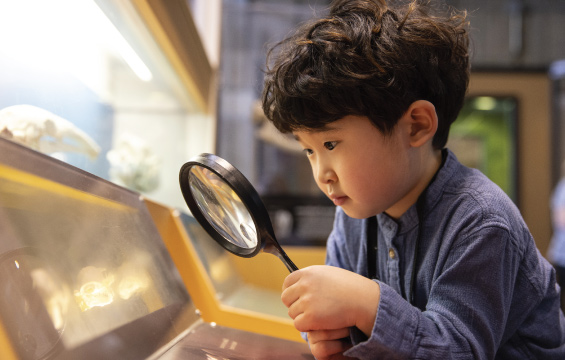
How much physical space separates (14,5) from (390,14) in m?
0.53

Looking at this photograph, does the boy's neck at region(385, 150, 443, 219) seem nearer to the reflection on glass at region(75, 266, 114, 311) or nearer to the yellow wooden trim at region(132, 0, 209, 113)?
the reflection on glass at region(75, 266, 114, 311)

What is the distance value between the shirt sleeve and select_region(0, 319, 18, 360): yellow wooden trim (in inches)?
13.2

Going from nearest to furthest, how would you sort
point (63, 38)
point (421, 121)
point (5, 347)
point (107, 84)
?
point (5, 347)
point (421, 121)
point (63, 38)
point (107, 84)

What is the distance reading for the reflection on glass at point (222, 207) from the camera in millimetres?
635

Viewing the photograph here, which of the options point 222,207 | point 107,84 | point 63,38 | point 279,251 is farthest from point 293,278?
point 107,84

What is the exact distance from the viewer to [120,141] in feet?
3.85

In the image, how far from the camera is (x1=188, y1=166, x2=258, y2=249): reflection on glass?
64cm

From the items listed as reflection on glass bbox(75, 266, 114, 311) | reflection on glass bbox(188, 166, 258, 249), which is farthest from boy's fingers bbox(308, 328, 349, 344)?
reflection on glass bbox(75, 266, 114, 311)

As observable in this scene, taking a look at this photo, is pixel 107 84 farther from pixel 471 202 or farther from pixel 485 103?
pixel 485 103

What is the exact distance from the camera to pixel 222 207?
2.27 ft

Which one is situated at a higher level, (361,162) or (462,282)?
(361,162)

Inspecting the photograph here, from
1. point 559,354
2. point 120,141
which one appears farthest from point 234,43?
point 559,354

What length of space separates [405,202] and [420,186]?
34 mm

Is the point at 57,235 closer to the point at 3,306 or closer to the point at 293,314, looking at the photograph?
the point at 3,306
